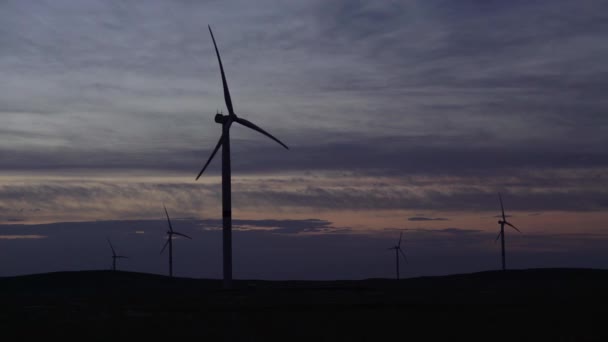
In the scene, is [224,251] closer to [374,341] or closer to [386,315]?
[386,315]

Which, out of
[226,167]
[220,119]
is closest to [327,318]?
[226,167]

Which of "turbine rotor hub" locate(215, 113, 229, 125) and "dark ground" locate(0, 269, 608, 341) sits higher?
"turbine rotor hub" locate(215, 113, 229, 125)

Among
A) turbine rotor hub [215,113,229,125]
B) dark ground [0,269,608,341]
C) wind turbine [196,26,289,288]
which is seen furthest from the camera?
turbine rotor hub [215,113,229,125]

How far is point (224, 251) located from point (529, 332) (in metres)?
44.0

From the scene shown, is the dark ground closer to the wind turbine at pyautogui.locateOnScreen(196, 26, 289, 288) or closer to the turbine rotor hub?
the wind turbine at pyautogui.locateOnScreen(196, 26, 289, 288)

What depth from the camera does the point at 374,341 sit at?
4416 centimetres

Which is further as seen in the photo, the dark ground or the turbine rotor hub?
the turbine rotor hub

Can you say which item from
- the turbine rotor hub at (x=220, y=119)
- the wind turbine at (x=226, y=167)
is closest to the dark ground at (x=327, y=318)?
the wind turbine at (x=226, y=167)

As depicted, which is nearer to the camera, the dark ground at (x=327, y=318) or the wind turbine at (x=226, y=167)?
the dark ground at (x=327, y=318)

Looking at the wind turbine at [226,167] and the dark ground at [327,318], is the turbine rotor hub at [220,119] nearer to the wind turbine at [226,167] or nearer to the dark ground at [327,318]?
the wind turbine at [226,167]

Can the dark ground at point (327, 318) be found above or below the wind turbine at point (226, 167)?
below

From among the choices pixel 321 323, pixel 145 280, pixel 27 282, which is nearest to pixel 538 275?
pixel 145 280

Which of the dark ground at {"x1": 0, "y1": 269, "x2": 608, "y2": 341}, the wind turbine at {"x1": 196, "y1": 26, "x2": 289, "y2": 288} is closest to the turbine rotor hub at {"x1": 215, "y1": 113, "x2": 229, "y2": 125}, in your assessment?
the wind turbine at {"x1": 196, "y1": 26, "x2": 289, "y2": 288}

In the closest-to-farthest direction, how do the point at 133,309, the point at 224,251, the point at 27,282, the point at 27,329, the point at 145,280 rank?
the point at 27,329
the point at 133,309
the point at 224,251
the point at 27,282
the point at 145,280
